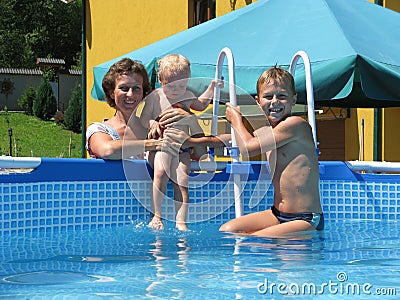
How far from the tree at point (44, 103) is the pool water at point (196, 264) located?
87.7 feet

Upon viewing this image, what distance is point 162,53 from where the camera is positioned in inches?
271

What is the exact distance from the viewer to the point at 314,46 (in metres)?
6.48

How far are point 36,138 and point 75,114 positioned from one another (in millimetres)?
2756

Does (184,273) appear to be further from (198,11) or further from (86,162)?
(198,11)

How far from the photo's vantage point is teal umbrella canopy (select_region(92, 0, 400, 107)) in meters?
5.99

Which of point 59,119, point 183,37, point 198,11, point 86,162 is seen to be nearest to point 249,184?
point 86,162

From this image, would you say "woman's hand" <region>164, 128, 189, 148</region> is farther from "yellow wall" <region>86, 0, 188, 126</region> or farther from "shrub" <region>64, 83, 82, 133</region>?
"shrub" <region>64, 83, 82, 133</region>

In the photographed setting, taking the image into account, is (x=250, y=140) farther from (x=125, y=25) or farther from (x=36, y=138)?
(x=36, y=138)

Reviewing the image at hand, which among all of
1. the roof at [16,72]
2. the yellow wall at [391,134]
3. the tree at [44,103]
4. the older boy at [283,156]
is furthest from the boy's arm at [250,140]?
the roof at [16,72]

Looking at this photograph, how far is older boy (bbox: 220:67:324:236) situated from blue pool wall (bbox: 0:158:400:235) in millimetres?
553

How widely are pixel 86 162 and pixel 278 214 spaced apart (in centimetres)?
141

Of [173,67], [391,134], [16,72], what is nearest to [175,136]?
[173,67]

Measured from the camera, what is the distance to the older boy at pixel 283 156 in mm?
4629

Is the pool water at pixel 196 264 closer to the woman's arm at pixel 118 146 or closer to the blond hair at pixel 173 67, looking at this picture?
the woman's arm at pixel 118 146
